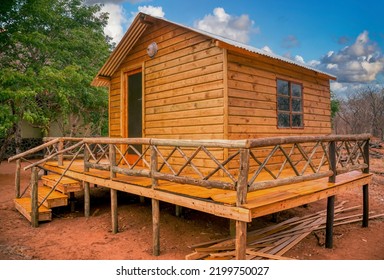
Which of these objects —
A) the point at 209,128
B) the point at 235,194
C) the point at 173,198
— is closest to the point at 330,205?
the point at 235,194

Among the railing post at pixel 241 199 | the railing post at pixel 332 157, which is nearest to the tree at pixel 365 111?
the railing post at pixel 332 157

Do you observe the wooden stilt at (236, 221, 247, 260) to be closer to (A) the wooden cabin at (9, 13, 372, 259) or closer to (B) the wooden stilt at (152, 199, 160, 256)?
(A) the wooden cabin at (9, 13, 372, 259)

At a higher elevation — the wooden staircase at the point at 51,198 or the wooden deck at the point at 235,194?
the wooden deck at the point at 235,194

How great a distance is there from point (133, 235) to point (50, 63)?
42.0 feet

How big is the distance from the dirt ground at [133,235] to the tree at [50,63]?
4.27 meters

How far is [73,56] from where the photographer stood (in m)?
17.2

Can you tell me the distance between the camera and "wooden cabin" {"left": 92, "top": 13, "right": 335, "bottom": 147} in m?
7.09

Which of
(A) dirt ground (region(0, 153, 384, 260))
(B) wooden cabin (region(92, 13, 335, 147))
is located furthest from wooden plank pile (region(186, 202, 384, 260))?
(B) wooden cabin (region(92, 13, 335, 147))

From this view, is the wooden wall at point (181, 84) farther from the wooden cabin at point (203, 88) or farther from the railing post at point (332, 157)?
the railing post at point (332, 157)

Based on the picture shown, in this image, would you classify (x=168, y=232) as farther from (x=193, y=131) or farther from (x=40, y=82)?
(x=40, y=82)

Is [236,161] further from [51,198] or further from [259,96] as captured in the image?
[51,198]

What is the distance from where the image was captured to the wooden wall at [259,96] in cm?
711

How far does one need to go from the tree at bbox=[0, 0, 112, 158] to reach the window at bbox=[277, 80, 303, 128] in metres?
8.47
